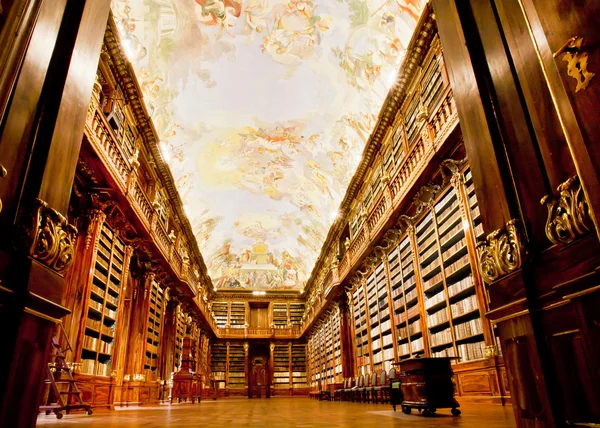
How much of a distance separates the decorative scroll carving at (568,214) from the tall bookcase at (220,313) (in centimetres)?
2293

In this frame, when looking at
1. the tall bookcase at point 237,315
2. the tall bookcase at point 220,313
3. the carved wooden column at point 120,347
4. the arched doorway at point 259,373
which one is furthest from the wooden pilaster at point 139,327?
the arched doorway at point 259,373

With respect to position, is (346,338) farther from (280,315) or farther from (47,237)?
(47,237)

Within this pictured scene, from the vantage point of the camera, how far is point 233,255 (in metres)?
22.6

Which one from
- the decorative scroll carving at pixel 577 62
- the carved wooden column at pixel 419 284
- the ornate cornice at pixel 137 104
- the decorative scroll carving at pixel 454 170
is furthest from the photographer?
the ornate cornice at pixel 137 104

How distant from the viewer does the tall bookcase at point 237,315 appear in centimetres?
2320

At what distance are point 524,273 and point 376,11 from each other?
7.85m

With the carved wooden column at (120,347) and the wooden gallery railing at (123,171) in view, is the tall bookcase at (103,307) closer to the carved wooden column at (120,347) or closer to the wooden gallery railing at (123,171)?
the carved wooden column at (120,347)

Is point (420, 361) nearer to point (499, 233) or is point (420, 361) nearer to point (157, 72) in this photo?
Result: point (499, 233)

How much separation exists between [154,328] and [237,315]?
478 inches

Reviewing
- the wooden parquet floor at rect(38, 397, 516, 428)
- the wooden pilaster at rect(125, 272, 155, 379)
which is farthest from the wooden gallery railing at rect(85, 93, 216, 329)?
the wooden parquet floor at rect(38, 397, 516, 428)

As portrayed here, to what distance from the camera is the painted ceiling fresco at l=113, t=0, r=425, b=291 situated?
28.1 ft

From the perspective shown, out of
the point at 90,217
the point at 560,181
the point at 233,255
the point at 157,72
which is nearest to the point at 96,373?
the point at 90,217

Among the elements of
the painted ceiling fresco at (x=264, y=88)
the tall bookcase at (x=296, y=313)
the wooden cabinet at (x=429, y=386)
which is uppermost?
the painted ceiling fresco at (x=264, y=88)

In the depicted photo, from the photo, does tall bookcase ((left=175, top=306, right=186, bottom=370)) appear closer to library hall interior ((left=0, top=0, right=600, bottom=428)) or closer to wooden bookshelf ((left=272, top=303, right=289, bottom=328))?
library hall interior ((left=0, top=0, right=600, bottom=428))
